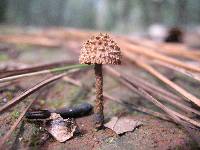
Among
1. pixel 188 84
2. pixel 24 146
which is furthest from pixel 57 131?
pixel 188 84

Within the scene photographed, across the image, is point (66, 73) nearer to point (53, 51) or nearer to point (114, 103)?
point (114, 103)

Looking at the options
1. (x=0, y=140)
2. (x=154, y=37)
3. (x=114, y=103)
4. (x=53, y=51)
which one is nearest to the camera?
(x=0, y=140)

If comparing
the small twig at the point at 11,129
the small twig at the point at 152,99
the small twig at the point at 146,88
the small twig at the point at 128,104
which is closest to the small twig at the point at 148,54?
the small twig at the point at 146,88

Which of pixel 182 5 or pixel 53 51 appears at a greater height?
pixel 182 5

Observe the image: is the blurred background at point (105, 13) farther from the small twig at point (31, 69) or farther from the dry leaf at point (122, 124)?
the dry leaf at point (122, 124)

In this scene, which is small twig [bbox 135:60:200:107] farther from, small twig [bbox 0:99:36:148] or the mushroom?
small twig [bbox 0:99:36:148]
